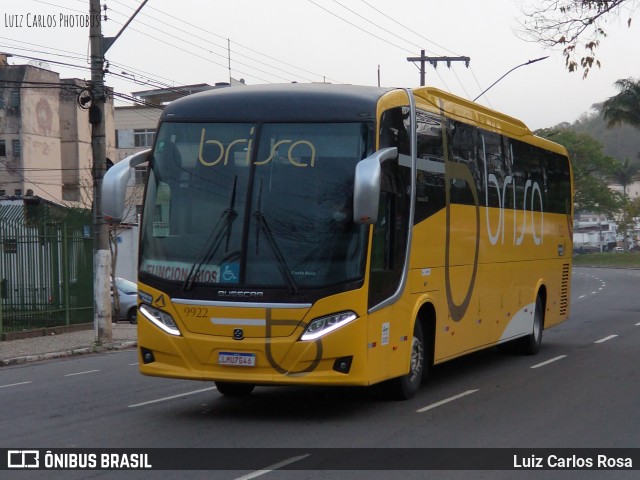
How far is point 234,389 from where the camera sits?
12.3m

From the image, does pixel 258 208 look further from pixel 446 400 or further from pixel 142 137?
pixel 142 137

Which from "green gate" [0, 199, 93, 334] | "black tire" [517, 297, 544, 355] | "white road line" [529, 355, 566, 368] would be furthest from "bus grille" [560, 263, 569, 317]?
"green gate" [0, 199, 93, 334]

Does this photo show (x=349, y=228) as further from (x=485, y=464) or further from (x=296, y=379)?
(x=485, y=464)

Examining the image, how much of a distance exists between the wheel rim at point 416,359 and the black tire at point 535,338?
19.6 feet

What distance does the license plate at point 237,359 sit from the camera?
10.1m

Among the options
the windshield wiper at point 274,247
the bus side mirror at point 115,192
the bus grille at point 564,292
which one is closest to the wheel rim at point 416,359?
the windshield wiper at point 274,247

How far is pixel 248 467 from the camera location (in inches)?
322

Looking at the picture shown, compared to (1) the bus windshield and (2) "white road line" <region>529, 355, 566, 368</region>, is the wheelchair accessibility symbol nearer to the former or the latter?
(1) the bus windshield

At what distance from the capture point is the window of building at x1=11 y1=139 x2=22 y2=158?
55906mm

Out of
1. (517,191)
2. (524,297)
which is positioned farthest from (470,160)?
(524,297)

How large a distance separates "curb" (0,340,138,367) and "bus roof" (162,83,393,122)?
9291 mm

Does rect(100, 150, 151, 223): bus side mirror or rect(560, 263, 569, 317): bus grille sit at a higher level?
rect(100, 150, 151, 223): bus side mirror

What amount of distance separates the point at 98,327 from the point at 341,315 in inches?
478

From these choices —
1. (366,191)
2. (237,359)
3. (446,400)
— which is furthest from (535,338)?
(366,191)
